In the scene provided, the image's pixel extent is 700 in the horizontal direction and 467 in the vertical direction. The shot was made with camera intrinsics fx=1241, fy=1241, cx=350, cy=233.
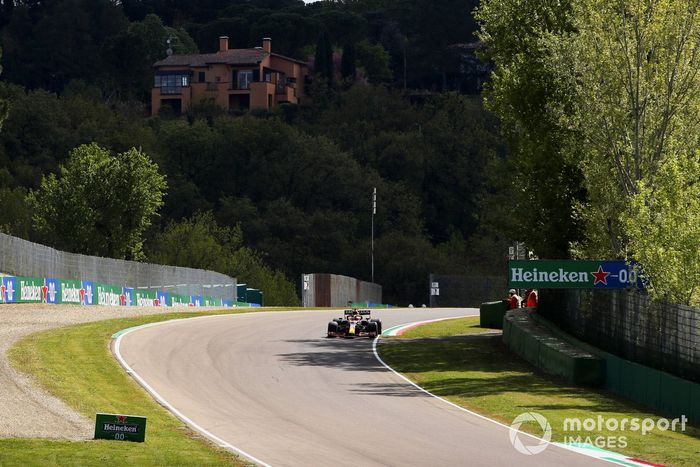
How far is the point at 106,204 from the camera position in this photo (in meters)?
104

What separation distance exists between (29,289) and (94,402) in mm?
26218

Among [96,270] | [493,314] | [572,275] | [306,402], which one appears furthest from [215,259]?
[306,402]

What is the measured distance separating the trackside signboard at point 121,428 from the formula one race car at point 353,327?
24544 millimetres

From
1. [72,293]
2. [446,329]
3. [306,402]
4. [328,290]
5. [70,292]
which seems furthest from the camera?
[328,290]

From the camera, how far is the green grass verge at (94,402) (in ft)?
68.1

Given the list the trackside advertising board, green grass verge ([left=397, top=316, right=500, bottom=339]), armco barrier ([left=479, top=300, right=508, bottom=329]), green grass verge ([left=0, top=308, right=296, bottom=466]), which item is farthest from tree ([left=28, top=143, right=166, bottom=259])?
green grass verge ([left=0, top=308, right=296, bottom=466])

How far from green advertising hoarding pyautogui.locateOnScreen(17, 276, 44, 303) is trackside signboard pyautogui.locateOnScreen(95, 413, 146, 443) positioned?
30149mm

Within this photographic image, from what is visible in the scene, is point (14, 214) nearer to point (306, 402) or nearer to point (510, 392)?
point (510, 392)

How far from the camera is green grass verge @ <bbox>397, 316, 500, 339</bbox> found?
50062 millimetres

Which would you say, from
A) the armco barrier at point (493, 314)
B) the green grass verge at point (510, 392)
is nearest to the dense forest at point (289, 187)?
the armco barrier at point (493, 314)

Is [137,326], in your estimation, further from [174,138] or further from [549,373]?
[174,138]

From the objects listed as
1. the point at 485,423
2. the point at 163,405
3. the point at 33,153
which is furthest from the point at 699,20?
the point at 33,153

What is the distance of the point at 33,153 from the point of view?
509 ft

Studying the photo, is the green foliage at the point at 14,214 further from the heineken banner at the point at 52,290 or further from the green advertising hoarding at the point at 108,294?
the heineken banner at the point at 52,290
